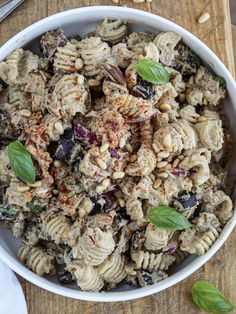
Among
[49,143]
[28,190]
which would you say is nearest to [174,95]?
[49,143]

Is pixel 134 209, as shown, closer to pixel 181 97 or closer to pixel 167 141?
pixel 167 141

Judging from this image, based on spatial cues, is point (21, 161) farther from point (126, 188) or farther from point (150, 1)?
point (150, 1)

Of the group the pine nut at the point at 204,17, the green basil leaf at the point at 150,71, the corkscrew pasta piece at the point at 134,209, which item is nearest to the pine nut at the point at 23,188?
the corkscrew pasta piece at the point at 134,209

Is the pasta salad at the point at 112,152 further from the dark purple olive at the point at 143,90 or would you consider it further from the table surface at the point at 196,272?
the table surface at the point at 196,272

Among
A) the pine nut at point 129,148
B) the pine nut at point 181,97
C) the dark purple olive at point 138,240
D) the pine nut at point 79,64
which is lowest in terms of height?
the dark purple olive at point 138,240

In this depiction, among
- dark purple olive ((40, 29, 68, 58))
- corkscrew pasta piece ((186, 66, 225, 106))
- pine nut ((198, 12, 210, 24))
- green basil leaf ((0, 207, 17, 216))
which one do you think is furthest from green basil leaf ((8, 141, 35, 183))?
pine nut ((198, 12, 210, 24))

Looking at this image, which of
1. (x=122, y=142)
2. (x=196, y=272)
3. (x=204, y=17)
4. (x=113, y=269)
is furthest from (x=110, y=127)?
(x=196, y=272)

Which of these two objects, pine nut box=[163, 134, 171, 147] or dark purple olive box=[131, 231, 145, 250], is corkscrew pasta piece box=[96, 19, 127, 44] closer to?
pine nut box=[163, 134, 171, 147]

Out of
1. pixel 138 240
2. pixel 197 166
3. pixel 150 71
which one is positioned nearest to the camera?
pixel 150 71
